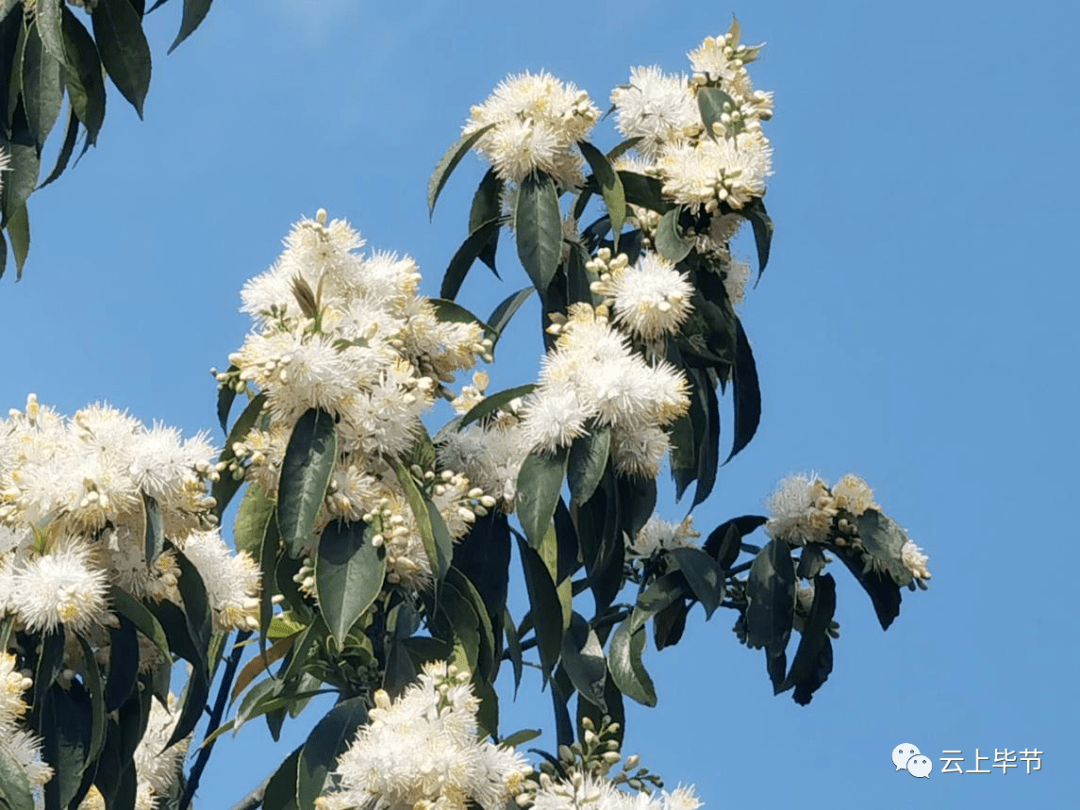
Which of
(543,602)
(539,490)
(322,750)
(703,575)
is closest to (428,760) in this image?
(322,750)

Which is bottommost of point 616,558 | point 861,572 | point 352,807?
point 352,807

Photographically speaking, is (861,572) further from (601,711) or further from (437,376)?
(437,376)

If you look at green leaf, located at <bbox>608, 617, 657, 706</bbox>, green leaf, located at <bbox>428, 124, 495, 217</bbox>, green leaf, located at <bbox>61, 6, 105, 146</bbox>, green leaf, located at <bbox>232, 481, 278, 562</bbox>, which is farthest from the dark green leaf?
green leaf, located at <bbox>61, 6, 105, 146</bbox>

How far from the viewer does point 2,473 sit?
2.66 m

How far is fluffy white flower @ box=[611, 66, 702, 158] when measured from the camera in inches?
135

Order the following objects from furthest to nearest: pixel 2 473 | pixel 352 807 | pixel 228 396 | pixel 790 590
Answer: pixel 790 590, pixel 228 396, pixel 2 473, pixel 352 807

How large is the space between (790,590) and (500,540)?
0.81m

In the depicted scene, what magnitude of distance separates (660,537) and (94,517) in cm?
144

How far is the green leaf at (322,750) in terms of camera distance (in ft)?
8.36

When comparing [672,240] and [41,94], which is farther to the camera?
[41,94]

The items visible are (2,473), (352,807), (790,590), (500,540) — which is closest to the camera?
(352,807)

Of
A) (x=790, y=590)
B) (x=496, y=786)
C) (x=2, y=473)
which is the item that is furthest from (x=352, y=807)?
(x=790, y=590)

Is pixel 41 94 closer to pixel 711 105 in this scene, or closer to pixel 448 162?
pixel 448 162

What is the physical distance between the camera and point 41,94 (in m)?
3.29
